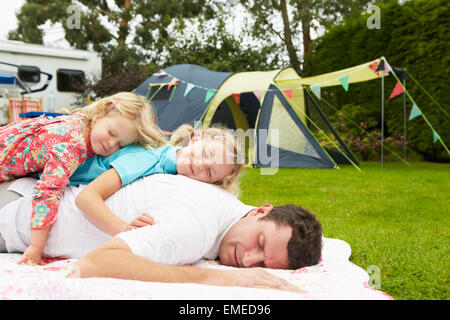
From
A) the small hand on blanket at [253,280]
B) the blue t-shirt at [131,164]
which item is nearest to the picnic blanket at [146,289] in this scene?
the small hand on blanket at [253,280]

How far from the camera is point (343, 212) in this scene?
3.55 metres

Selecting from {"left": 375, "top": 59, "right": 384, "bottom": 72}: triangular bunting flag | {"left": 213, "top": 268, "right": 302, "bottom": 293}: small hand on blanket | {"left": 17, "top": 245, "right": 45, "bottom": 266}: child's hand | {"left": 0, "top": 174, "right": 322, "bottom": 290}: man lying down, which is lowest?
{"left": 17, "top": 245, "right": 45, "bottom": 266}: child's hand

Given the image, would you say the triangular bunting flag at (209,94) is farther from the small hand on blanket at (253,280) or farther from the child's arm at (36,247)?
the small hand on blanket at (253,280)

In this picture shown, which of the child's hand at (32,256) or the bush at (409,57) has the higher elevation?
the bush at (409,57)

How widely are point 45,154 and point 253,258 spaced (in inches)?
42.1

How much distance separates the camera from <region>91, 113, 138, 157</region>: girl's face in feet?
6.39

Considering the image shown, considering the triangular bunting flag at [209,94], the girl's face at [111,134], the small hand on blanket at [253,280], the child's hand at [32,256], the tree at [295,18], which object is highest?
the tree at [295,18]

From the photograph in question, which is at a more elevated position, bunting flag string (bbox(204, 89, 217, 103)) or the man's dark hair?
bunting flag string (bbox(204, 89, 217, 103))

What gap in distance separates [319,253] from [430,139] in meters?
7.61

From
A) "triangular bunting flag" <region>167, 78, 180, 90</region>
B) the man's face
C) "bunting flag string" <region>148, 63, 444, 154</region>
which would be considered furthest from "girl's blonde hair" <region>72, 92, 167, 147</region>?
"triangular bunting flag" <region>167, 78, 180, 90</region>

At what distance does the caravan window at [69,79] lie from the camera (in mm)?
11649

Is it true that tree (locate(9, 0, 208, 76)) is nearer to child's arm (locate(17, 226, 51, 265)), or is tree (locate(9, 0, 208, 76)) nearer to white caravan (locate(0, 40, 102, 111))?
white caravan (locate(0, 40, 102, 111))

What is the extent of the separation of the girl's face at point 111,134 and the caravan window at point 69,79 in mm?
10605

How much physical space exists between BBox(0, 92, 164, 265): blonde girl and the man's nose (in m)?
0.82
